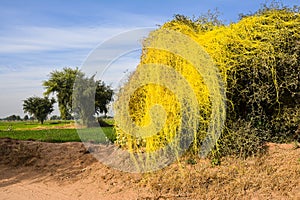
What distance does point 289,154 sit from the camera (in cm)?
613

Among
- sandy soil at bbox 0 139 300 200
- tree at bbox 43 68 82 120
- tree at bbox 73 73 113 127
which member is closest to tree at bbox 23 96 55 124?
tree at bbox 43 68 82 120

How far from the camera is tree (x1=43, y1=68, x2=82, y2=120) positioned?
3806cm

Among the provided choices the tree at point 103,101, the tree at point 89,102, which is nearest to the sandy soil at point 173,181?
the tree at point 103,101

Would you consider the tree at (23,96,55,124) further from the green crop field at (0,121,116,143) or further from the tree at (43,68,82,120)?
the green crop field at (0,121,116,143)

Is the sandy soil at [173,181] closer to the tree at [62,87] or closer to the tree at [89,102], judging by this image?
the tree at [89,102]

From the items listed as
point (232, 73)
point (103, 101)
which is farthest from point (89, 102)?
point (232, 73)

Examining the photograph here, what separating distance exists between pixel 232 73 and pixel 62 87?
34165 mm

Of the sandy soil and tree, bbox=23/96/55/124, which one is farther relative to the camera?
tree, bbox=23/96/55/124

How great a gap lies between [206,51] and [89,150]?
12.1 feet

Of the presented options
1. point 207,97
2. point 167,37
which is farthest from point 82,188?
point 167,37

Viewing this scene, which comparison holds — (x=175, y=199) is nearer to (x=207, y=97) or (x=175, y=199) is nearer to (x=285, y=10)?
(x=207, y=97)

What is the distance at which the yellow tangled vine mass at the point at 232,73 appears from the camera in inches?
245

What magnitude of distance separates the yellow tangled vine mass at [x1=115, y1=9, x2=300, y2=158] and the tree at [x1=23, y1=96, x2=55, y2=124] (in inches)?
1825

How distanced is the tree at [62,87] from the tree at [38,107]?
11.1m
